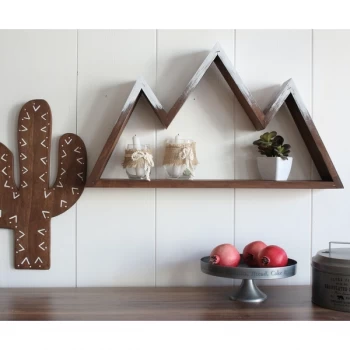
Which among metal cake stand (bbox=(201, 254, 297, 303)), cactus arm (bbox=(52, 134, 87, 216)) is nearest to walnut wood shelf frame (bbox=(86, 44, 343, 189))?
cactus arm (bbox=(52, 134, 87, 216))

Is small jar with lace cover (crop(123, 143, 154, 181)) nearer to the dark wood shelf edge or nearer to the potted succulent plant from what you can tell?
the dark wood shelf edge

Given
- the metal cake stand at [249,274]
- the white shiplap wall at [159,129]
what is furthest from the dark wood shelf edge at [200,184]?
the metal cake stand at [249,274]

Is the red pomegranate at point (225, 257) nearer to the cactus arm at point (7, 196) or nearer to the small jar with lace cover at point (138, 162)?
the small jar with lace cover at point (138, 162)

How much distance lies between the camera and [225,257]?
1441mm

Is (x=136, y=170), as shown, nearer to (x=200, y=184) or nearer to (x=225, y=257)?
(x=200, y=184)

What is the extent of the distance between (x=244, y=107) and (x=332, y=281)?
1.92 feet

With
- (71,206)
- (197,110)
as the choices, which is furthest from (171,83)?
(71,206)

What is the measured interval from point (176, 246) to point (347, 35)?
883mm

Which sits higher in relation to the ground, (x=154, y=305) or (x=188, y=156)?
(x=188, y=156)

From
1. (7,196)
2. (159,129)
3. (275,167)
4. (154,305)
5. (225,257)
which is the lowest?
(154,305)

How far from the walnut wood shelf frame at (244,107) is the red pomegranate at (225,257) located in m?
0.19

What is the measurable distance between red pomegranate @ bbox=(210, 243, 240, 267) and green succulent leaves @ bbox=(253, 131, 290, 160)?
326 millimetres

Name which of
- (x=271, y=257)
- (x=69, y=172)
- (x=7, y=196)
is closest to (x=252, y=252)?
(x=271, y=257)

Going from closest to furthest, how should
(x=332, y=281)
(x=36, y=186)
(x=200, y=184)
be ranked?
(x=332, y=281)
(x=200, y=184)
(x=36, y=186)
